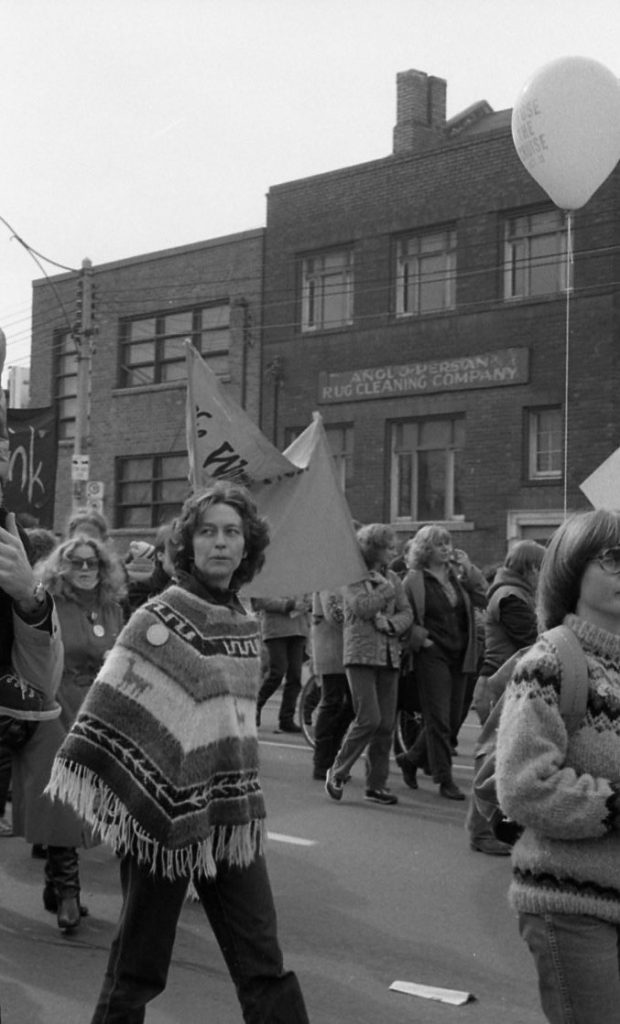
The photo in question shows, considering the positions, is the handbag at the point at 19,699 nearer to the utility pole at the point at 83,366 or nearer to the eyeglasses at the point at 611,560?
the eyeglasses at the point at 611,560

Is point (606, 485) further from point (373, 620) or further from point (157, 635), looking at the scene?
point (157, 635)

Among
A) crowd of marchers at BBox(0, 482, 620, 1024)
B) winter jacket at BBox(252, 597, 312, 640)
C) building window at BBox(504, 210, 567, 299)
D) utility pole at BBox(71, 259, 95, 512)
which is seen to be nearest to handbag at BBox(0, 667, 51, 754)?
crowd of marchers at BBox(0, 482, 620, 1024)

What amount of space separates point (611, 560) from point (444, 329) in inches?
752

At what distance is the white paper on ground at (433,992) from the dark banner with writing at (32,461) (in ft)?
23.5

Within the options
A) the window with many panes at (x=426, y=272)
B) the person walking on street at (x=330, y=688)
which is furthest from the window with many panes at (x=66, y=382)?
the person walking on street at (x=330, y=688)

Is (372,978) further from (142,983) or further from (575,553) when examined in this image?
(575,553)

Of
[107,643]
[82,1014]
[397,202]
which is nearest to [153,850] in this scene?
[82,1014]

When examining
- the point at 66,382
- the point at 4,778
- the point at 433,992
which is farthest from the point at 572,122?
the point at 66,382

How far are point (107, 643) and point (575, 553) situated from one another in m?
3.63

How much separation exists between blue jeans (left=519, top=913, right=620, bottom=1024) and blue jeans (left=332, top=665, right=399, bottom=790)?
19.0ft

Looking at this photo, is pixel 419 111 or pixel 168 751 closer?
pixel 168 751

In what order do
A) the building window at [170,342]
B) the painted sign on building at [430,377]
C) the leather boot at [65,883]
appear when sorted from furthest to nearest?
the building window at [170,342]
the painted sign on building at [430,377]
the leather boot at [65,883]

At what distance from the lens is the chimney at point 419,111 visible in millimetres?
23641

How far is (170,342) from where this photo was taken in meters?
26.4
